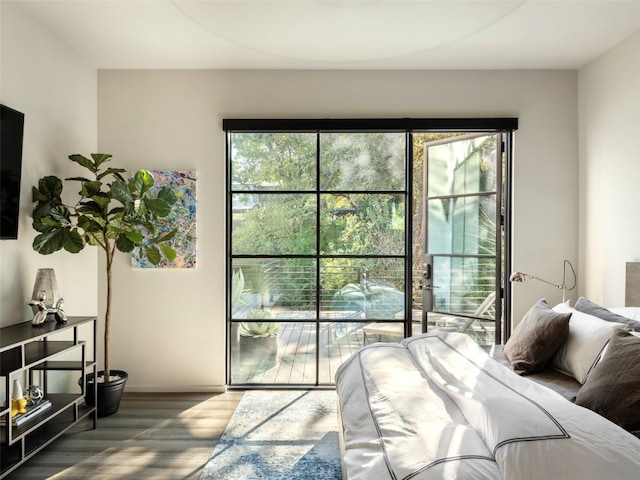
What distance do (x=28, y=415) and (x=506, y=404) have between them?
2.57 m

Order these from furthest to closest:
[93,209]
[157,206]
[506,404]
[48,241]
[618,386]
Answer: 1. [157,206]
2. [93,209]
3. [48,241]
4. [618,386]
5. [506,404]

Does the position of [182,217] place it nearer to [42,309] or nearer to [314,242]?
[314,242]

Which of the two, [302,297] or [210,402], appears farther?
[302,297]

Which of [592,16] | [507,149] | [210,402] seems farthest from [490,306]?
[210,402]

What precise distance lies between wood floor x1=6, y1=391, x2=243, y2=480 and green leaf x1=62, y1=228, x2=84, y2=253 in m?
1.28

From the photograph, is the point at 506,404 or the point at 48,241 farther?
the point at 48,241

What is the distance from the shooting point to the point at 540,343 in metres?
2.48

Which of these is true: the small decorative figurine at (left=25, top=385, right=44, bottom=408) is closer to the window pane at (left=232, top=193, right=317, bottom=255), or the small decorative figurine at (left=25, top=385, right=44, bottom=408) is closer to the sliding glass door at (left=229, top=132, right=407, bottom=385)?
the sliding glass door at (left=229, top=132, right=407, bottom=385)

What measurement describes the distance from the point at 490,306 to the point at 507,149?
1.40 metres

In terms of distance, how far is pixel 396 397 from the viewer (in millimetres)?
1823

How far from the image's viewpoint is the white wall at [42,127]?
2.70m

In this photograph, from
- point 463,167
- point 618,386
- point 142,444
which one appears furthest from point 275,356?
point 618,386

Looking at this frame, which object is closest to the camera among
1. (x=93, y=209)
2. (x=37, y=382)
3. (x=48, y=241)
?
(x=48, y=241)

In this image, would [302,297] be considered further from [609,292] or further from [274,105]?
[609,292]
